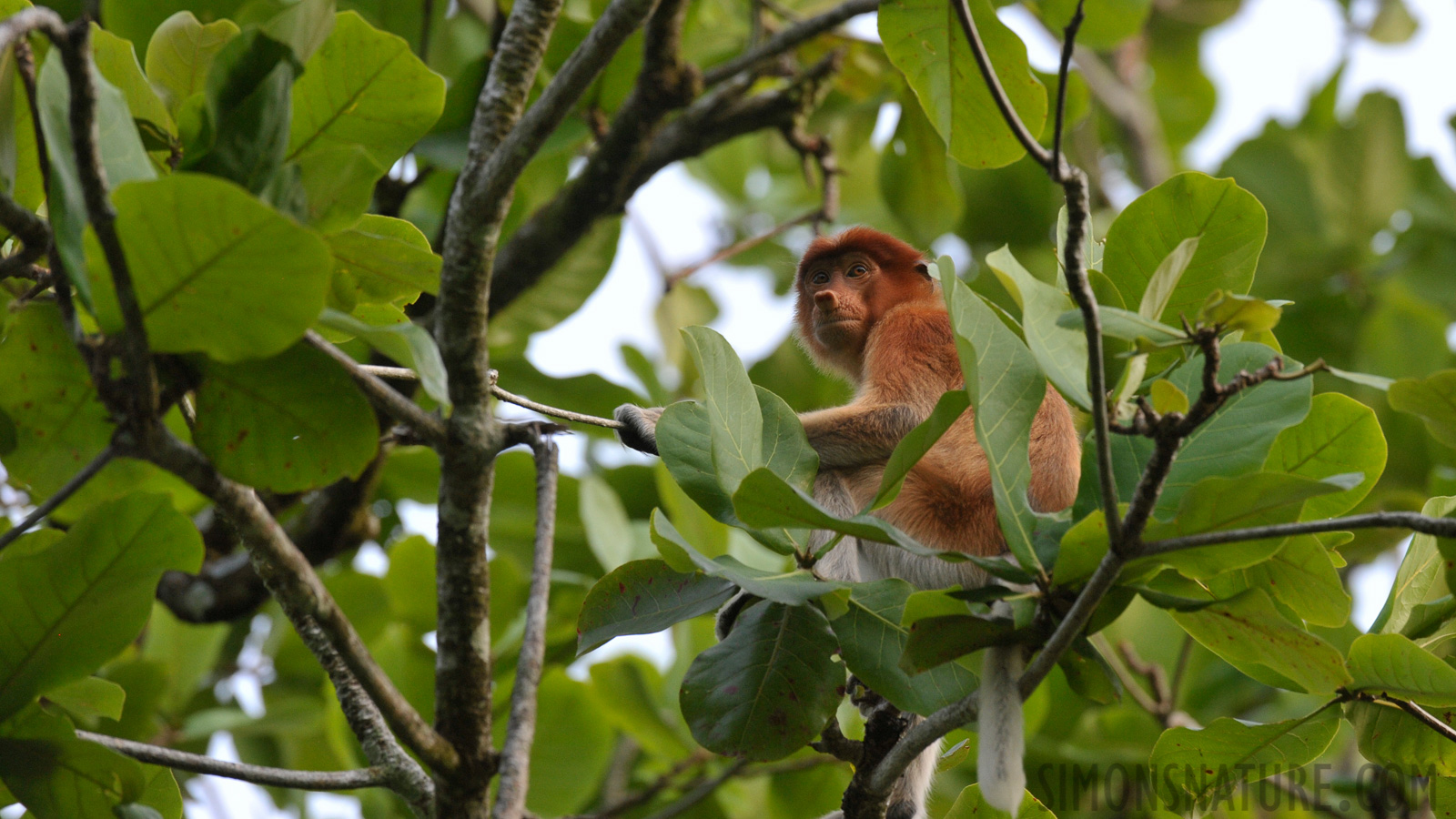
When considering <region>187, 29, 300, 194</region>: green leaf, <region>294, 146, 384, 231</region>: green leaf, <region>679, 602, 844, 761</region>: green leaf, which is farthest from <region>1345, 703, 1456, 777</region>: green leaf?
<region>187, 29, 300, 194</region>: green leaf

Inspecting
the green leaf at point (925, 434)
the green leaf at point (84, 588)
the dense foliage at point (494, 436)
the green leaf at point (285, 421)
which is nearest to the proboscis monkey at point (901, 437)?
the dense foliage at point (494, 436)

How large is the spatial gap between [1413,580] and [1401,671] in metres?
0.32

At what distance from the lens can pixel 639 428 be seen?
3.23 meters

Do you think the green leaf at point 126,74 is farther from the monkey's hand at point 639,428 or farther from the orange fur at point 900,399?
the orange fur at point 900,399

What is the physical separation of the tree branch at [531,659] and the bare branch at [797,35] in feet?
5.21

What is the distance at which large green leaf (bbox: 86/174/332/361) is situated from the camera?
1.38 metres

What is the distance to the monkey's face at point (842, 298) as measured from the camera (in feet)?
15.0

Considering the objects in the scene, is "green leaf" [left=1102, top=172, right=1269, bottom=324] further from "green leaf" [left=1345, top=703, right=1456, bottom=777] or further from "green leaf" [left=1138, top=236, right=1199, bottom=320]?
"green leaf" [left=1345, top=703, right=1456, bottom=777]

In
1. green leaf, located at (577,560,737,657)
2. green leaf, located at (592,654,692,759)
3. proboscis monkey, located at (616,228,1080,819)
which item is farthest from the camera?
green leaf, located at (592,654,692,759)

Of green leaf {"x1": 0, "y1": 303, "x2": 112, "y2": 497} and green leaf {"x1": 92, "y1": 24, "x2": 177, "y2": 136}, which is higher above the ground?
green leaf {"x1": 92, "y1": 24, "x2": 177, "y2": 136}

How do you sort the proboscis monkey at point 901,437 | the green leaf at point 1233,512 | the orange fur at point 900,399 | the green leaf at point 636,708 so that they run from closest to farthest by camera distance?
the green leaf at point 1233,512, the proboscis monkey at point 901,437, the orange fur at point 900,399, the green leaf at point 636,708

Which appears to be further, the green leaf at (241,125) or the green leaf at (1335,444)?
the green leaf at (1335,444)

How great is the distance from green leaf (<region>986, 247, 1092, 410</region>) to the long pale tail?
487 millimetres

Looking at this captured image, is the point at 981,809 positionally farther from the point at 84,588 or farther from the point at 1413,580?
the point at 84,588
